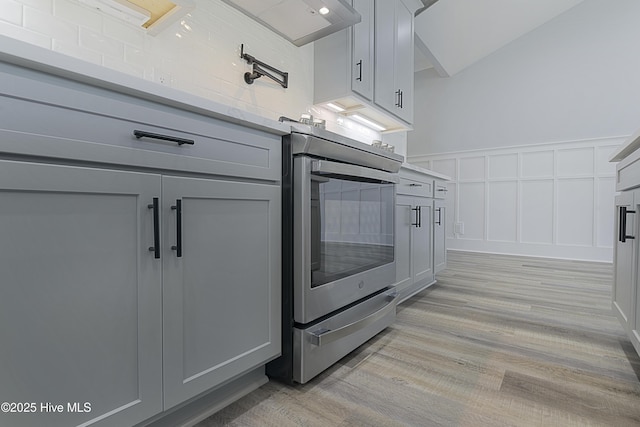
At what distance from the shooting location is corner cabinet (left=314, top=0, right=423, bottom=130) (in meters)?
2.17

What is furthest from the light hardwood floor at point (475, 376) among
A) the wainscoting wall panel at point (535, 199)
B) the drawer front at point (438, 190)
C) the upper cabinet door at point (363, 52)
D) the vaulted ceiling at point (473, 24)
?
the vaulted ceiling at point (473, 24)

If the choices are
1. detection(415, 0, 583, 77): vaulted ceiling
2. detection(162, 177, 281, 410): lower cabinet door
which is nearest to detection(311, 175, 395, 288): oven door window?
detection(162, 177, 281, 410): lower cabinet door

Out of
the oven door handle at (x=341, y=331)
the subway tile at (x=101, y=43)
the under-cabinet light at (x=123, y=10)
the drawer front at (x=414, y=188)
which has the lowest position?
the oven door handle at (x=341, y=331)

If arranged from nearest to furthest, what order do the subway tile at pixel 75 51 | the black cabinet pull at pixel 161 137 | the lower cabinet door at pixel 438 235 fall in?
the black cabinet pull at pixel 161 137, the subway tile at pixel 75 51, the lower cabinet door at pixel 438 235

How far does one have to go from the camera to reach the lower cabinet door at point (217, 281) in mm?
829

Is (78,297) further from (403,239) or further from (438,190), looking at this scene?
(438,190)

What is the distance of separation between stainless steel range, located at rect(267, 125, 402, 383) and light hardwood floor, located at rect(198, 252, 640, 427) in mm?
122

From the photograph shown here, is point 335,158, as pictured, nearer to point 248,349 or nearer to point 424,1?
point 248,349

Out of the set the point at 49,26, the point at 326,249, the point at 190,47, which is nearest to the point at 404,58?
the point at 190,47

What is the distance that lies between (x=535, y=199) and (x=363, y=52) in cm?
369

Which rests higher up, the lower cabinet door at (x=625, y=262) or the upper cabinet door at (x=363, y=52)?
the upper cabinet door at (x=363, y=52)

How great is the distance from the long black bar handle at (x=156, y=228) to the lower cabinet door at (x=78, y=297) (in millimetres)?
11

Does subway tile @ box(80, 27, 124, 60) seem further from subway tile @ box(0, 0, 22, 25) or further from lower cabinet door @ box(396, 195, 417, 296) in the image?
lower cabinet door @ box(396, 195, 417, 296)

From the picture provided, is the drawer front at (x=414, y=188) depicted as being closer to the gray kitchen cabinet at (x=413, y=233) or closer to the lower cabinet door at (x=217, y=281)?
the gray kitchen cabinet at (x=413, y=233)
